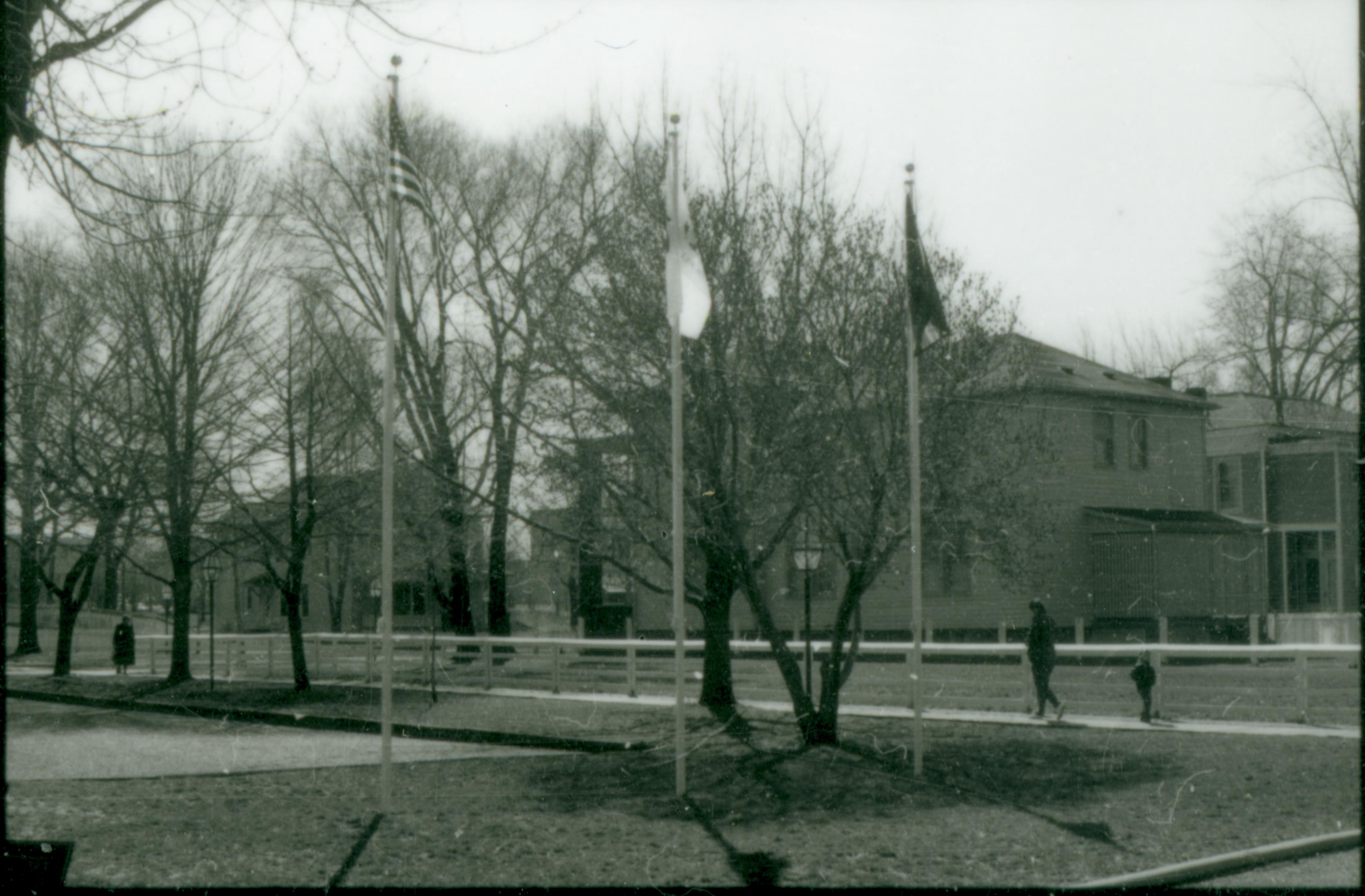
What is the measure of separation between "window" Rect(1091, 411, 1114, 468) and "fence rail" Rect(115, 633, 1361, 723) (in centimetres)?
603

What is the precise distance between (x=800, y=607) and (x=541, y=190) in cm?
1341

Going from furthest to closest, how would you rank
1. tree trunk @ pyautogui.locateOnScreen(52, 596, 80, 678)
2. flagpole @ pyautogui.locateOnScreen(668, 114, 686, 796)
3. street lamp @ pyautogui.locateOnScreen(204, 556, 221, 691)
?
1. tree trunk @ pyautogui.locateOnScreen(52, 596, 80, 678)
2. street lamp @ pyautogui.locateOnScreen(204, 556, 221, 691)
3. flagpole @ pyautogui.locateOnScreen(668, 114, 686, 796)

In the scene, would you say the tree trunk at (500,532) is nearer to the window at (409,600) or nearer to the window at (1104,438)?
the window at (1104,438)

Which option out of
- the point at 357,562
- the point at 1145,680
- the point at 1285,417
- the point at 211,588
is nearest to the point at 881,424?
the point at 1145,680

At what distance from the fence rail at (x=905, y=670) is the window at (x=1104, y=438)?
603 centimetres

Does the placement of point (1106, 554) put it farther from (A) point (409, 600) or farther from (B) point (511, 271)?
(A) point (409, 600)

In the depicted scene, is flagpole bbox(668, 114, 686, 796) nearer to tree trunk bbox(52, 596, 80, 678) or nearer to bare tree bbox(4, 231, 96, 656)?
bare tree bbox(4, 231, 96, 656)

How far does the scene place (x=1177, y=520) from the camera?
1342 inches

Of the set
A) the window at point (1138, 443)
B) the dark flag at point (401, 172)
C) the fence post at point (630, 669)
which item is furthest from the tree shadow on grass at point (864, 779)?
the window at point (1138, 443)

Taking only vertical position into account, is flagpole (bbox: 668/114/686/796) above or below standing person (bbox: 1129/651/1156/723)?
above

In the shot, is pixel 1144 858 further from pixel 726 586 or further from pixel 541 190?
A: pixel 541 190

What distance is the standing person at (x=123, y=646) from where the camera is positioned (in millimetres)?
35469

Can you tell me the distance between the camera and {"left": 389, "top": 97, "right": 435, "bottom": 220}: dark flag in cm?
1189

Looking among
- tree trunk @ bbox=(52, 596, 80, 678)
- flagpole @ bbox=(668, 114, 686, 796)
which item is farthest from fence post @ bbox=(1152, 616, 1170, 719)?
tree trunk @ bbox=(52, 596, 80, 678)
